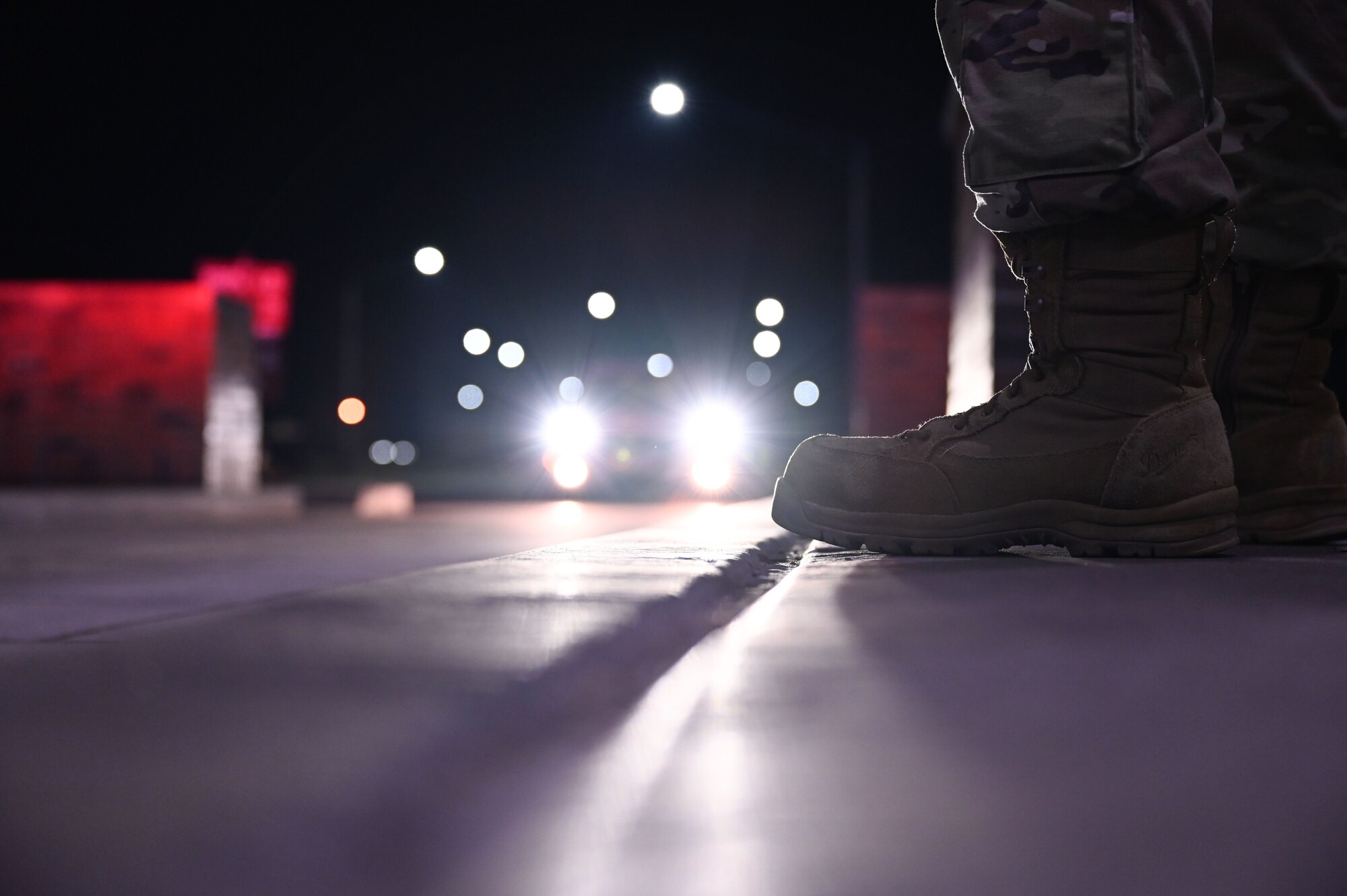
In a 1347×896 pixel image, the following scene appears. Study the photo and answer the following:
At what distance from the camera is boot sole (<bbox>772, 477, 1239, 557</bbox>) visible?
116cm

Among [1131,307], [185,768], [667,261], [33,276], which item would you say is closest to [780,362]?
[667,261]

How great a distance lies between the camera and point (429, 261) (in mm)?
15227

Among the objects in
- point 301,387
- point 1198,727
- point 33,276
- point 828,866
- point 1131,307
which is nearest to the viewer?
point 828,866

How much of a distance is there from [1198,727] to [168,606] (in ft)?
3.82

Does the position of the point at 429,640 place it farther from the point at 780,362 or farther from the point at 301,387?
the point at 301,387

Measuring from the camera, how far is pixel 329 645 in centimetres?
60

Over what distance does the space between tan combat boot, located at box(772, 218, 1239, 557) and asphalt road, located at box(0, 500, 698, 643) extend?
2.13 ft

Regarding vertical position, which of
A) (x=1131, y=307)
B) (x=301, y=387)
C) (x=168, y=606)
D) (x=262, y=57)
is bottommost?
(x=168, y=606)

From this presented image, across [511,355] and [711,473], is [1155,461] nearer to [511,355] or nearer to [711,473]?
[711,473]

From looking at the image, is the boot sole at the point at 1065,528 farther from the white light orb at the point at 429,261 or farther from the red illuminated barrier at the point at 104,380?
the white light orb at the point at 429,261

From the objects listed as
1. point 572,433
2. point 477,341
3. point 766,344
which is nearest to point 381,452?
point 477,341

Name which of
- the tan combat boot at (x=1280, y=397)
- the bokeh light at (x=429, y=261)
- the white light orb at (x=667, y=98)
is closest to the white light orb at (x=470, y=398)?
the bokeh light at (x=429, y=261)

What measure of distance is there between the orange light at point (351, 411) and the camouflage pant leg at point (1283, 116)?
17.8 meters

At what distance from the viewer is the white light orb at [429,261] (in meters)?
14.9
